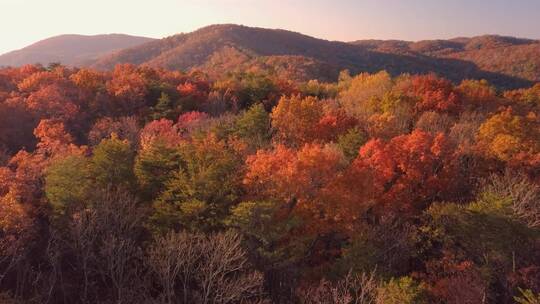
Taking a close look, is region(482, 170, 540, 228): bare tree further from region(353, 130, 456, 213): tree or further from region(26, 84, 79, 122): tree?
region(26, 84, 79, 122): tree

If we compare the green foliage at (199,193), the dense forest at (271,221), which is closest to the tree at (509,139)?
the dense forest at (271,221)

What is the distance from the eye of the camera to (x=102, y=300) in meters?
28.2

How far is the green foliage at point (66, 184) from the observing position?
96.0 feet

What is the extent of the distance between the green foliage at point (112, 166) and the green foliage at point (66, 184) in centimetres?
191

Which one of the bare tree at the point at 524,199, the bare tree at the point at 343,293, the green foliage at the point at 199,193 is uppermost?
the green foliage at the point at 199,193

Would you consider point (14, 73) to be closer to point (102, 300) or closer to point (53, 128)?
point (53, 128)

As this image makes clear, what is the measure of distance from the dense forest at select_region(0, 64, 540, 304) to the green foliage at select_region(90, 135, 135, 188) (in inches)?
4.7

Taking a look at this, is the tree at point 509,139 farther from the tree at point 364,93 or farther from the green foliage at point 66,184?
the green foliage at point 66,184

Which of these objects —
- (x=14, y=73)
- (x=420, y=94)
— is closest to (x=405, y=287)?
(x=420, y=94)

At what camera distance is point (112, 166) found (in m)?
33.7

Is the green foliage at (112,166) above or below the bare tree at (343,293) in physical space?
above

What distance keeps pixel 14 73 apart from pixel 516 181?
77.8 metres

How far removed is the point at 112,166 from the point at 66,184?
4570 mm

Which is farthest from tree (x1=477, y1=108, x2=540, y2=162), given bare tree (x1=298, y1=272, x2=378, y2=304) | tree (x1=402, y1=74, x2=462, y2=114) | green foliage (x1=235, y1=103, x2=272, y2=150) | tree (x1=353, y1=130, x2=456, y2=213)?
bare tree (x1=298, y1=272, x2=378, y2=304)
